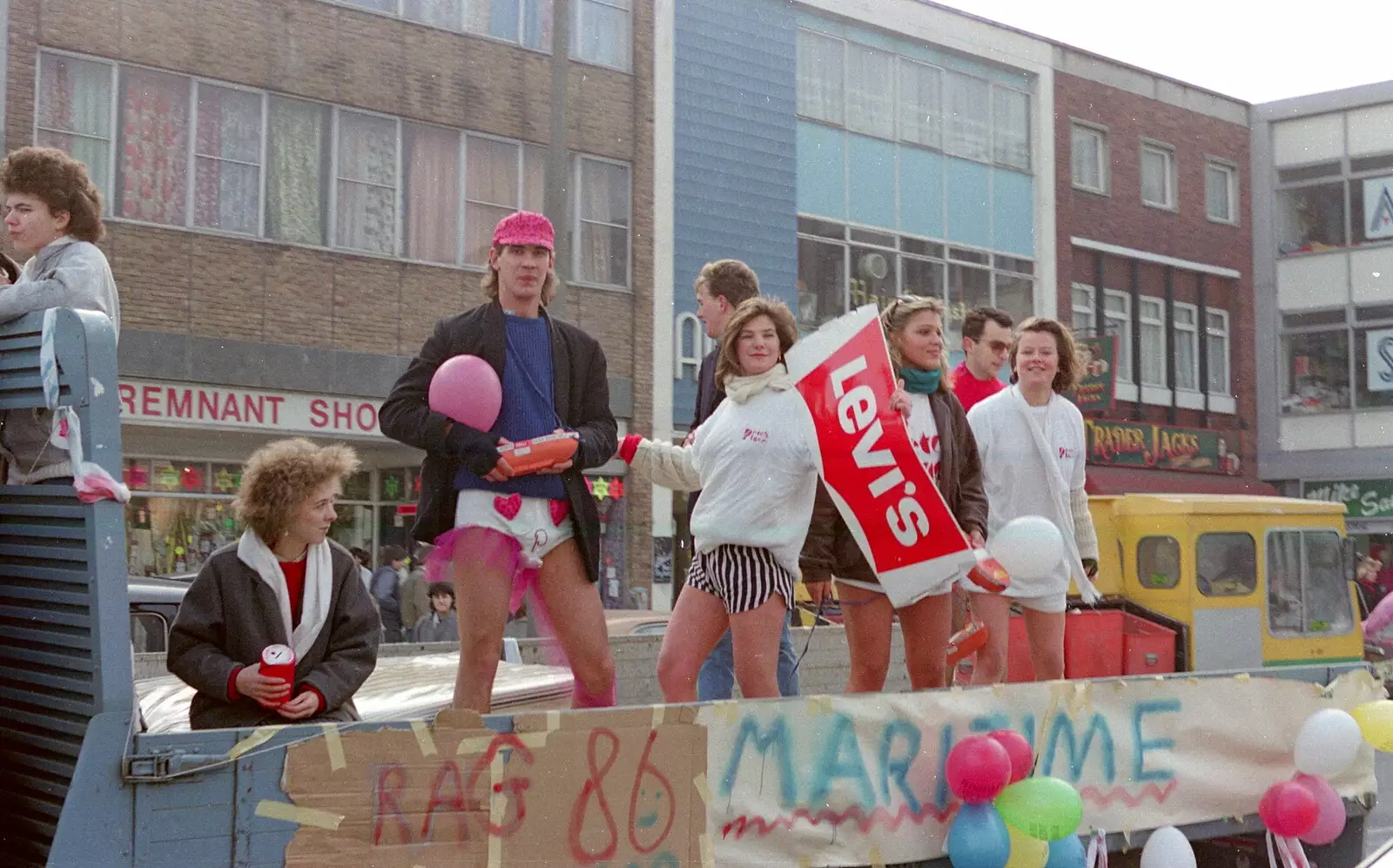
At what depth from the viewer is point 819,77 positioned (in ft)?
85.1

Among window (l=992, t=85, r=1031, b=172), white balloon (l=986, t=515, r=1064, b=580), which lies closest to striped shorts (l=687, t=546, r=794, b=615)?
white balloon (l=986, t=515, r=1064, b=580)

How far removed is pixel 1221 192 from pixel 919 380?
32.2 meters

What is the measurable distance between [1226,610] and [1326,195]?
2755cm

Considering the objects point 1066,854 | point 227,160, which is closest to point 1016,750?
point 1066,854

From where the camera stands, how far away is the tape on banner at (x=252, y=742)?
3.03m

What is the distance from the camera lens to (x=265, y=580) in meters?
3.94

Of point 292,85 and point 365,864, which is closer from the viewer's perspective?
point 365,864

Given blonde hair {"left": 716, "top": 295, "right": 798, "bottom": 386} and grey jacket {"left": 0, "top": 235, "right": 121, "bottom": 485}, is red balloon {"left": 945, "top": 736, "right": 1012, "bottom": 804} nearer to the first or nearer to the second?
blonde hair {"left": 716, "top": 295, "right": 798, "bottom": 386}

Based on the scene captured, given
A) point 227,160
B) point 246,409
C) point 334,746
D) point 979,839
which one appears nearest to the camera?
point 334,746

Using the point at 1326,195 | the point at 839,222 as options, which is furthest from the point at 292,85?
the point at 1326,195

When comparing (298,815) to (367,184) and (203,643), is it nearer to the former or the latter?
(203,643)

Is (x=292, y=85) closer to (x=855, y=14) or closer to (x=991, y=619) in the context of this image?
(x=855, y=14)

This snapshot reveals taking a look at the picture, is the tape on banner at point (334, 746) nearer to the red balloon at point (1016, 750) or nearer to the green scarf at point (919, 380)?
the red balloon at point (1016, 750)

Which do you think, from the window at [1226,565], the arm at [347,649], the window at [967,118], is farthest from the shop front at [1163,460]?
the arm at [347,649]
